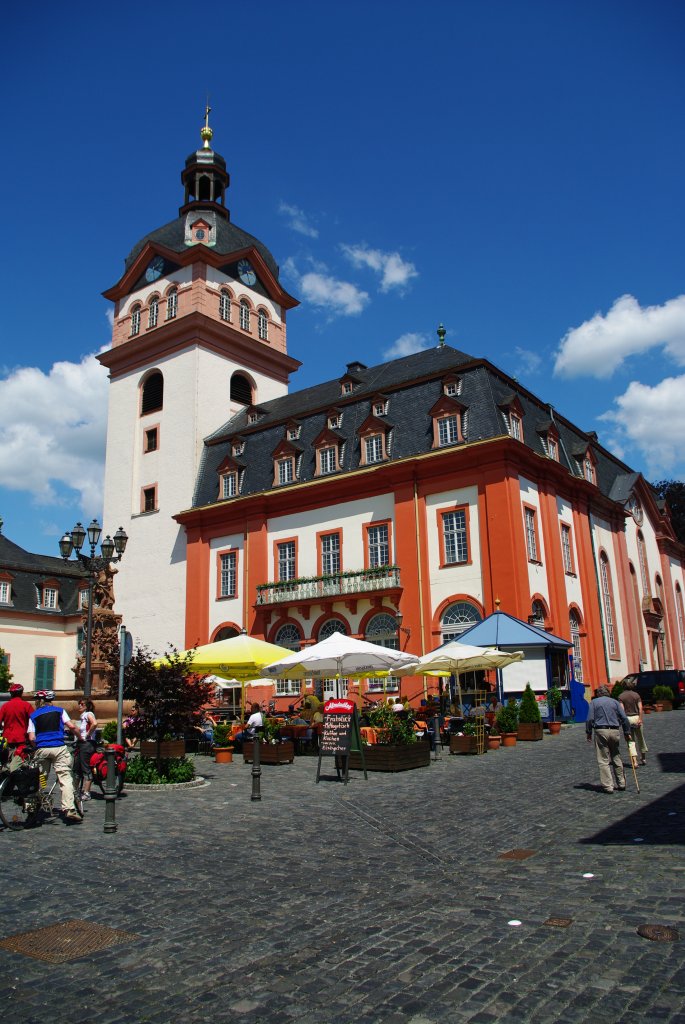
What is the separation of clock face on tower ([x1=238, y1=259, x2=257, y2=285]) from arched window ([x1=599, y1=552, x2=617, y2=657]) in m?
25.2

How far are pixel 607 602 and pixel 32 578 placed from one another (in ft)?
120

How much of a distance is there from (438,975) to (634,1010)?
47.3 inches

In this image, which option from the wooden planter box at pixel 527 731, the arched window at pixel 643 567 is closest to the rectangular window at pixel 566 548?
the arched window at pixel 643 567

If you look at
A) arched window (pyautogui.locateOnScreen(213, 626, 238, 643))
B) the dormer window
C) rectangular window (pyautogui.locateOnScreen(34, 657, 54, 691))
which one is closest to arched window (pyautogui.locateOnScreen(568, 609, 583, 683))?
arched window (pyautogui.locateOnScreen(213, 626, 238, 643))

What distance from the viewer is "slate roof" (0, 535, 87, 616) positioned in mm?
52875

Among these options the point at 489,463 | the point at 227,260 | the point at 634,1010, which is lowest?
the point at 634,1010

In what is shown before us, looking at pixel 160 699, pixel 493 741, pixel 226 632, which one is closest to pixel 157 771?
pixel 160 699

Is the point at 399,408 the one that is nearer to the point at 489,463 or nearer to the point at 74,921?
the point at 489,463

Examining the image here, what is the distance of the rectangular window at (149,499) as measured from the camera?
43547 mm

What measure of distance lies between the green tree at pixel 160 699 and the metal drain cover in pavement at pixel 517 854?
8141 mm

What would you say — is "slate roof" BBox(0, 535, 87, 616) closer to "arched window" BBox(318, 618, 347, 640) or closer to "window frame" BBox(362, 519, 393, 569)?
"arched window" BBox(318, 618, 347, 640)

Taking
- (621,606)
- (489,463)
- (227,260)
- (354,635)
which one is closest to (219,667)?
(354,635)

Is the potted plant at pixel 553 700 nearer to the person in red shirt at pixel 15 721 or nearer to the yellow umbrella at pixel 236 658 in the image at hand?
the yellow umbrella at pixel 236 658

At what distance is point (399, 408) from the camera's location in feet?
115
